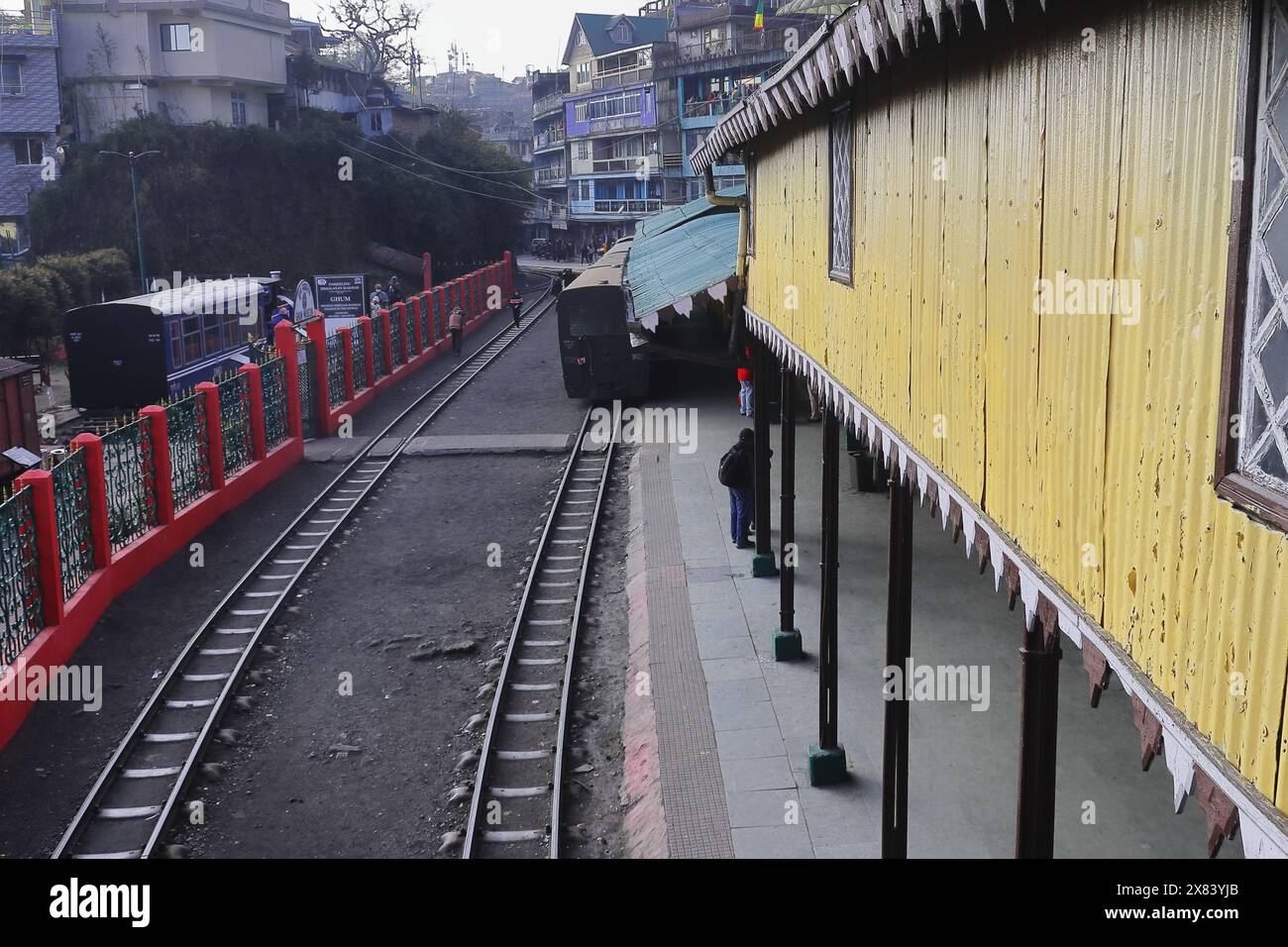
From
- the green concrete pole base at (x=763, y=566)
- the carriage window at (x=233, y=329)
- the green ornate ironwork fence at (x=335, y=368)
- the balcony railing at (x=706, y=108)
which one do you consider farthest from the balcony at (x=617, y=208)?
the green concrete pole base at (x=763, y=566)

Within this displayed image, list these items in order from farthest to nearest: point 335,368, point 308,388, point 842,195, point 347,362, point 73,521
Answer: point 347,362, point 335,368, point 308,388, point 73,521, point 842,195

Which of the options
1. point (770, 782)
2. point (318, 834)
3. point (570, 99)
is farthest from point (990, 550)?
point (570, 99)

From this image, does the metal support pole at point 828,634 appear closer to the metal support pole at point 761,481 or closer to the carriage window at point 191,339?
the metal support pole at point 761,481

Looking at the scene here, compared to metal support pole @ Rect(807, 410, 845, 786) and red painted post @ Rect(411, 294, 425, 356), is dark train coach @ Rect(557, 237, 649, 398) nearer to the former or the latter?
red painted post @ Rect(411, 294, 425, 356)

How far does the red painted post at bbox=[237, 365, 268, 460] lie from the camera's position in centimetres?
1936

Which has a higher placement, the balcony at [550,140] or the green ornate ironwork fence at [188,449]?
the balcony at [550,140]

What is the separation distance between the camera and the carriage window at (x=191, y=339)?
24.7 meters

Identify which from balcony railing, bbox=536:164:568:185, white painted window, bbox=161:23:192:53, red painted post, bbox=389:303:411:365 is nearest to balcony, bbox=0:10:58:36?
white painted window, bbox=161:23:192:53

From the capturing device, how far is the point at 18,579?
36.6ft

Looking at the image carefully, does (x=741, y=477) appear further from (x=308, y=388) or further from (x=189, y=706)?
(x=308, y=388)

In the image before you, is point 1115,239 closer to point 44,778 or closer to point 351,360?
point 44,778

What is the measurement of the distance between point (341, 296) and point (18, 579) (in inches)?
797

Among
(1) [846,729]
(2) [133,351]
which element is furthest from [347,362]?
(1) [846,729]

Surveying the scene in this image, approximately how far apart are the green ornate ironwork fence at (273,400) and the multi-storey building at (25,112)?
104ft
